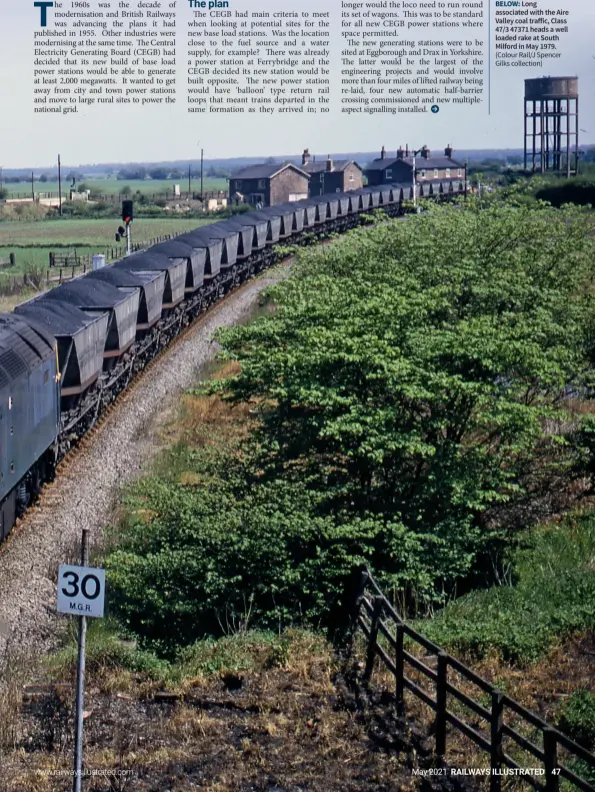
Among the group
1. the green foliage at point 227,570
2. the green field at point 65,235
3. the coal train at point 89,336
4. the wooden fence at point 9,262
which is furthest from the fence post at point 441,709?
the wooden fence at point 9,262

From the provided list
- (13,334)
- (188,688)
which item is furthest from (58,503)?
(188,688)

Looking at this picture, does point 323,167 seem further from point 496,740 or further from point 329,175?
point 496,740

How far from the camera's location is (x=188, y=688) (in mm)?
12711

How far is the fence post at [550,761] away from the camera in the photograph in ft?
28.5

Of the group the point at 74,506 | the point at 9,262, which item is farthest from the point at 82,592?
the point at 9,262

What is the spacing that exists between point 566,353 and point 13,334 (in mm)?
9949

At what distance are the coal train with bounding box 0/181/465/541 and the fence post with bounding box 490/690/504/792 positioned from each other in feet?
31.6

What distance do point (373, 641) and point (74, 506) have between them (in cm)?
1013

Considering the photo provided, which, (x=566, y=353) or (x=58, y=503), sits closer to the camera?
(x=566, y=353)

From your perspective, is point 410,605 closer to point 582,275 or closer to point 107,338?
point 582,275

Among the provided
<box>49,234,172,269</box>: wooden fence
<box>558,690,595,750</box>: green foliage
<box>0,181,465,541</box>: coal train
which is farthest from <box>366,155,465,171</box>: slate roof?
<box>558,690,595,750</box>: green foliage

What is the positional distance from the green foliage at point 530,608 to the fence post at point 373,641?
147cm

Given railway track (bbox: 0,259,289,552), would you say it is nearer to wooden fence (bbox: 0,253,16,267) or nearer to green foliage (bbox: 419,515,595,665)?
green foliage (bbox: 419,515,595,665)

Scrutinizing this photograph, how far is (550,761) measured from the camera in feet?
28.7
